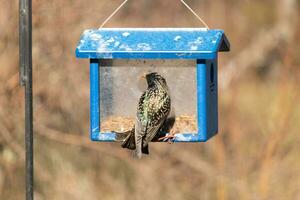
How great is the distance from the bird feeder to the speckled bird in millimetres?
70

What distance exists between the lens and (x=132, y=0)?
Answer: 30.2ft

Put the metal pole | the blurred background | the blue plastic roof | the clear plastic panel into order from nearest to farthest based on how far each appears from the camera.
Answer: the metal pole, the blue plastic roof, the clear plastic panel, the blurred background

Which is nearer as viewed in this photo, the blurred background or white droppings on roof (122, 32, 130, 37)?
white droppings on roof (122, 32, 130, 37)

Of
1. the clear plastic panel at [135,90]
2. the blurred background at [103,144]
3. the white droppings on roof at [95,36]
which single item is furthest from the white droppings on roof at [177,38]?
the blurred background at [103,144]

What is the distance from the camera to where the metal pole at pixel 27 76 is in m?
4.70

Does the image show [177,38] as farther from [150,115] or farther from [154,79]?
[150,115]

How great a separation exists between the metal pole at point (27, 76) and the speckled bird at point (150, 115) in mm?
483

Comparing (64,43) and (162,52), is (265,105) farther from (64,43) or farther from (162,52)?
(162,52)

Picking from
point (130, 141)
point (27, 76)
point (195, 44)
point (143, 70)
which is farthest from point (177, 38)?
point (27, 76)

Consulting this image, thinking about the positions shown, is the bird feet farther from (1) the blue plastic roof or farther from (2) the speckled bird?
(1) the blue plastic roof

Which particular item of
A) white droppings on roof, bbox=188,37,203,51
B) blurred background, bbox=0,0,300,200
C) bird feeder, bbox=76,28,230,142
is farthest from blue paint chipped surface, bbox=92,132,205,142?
blurred background, bbox=0,0,300,200

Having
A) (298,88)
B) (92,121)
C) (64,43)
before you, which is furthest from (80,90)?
(92,121)

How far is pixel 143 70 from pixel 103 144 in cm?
297

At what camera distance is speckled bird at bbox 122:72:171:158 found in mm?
5008
